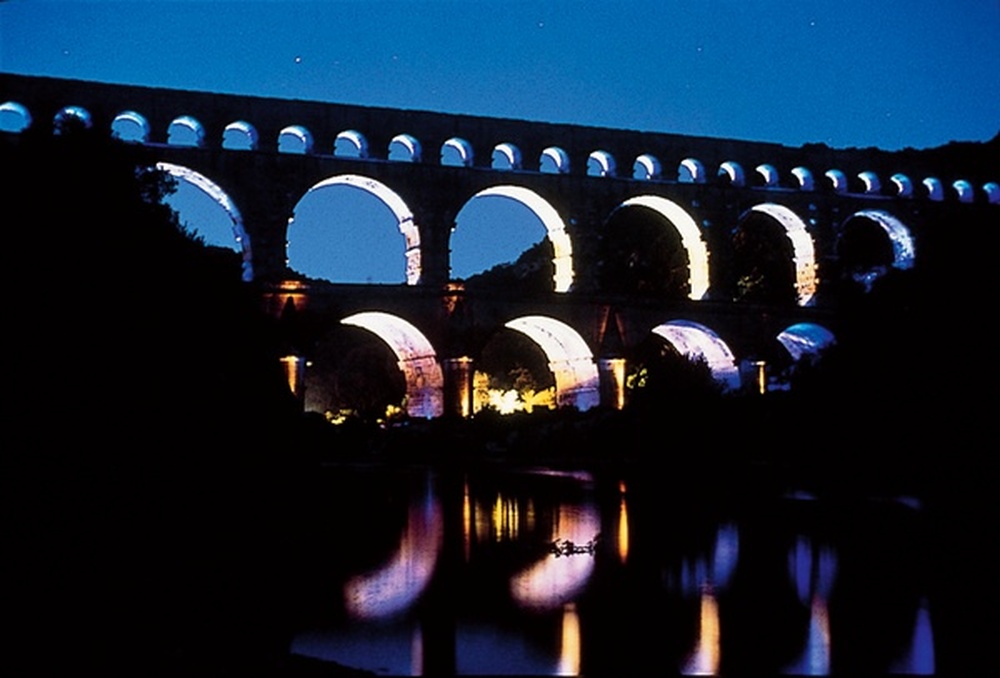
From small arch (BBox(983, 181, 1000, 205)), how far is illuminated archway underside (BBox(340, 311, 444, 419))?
26892 mm

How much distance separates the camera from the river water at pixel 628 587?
27.4 ft

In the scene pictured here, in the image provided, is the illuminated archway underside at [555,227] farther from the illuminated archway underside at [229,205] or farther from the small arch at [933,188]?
the small arch at [933,188]

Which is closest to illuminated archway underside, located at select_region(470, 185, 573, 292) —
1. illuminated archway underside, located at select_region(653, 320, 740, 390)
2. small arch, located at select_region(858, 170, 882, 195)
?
illuminated archway underside, located at select_region(653, 320, 740, 390)

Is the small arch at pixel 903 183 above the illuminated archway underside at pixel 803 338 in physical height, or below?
above

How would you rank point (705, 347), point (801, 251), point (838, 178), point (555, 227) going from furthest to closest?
point (838, 178) → point (801, 251) → point (705, 347) → point (555, 227)

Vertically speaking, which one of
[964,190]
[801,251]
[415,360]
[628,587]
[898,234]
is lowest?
[628,587]

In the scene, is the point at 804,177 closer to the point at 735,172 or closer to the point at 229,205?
the point at 735,172

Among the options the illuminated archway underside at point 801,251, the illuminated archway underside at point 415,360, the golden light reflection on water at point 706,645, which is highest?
the illuminated archway underside at point 801,251

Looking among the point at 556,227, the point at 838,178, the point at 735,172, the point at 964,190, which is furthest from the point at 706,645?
the point at 964,190

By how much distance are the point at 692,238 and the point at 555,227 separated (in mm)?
5742

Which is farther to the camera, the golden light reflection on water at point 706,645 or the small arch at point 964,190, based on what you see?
the small arch at point 964,190

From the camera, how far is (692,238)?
44.9 m

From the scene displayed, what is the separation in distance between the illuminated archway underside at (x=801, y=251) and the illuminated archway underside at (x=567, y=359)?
31.8ft

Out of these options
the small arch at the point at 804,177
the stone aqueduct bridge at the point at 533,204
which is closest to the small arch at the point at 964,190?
the stone aqueduct bridge at the point at 533,204
